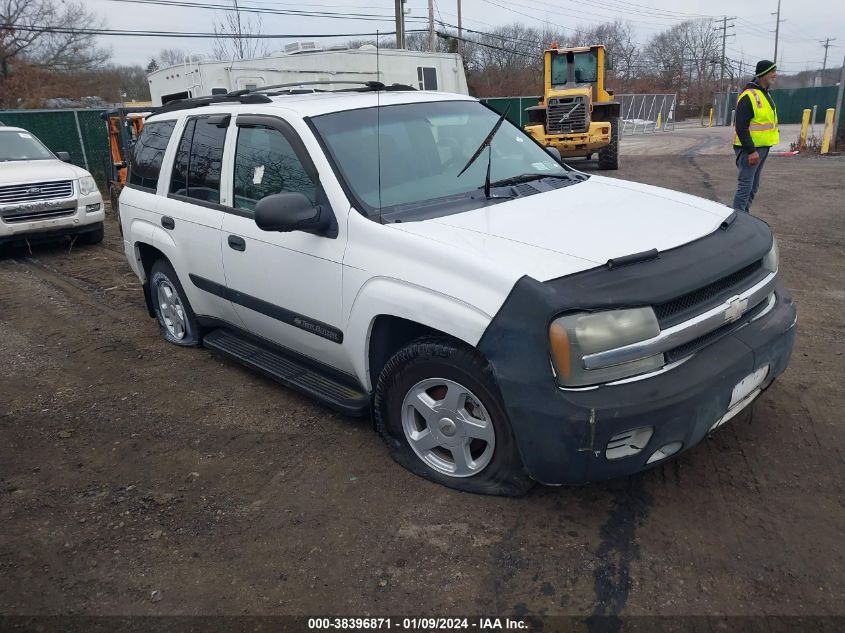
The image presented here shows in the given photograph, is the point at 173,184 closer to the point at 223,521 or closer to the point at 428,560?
the point at 223,521

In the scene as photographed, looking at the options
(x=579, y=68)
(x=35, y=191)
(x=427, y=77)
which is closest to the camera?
(x=35, y=191)

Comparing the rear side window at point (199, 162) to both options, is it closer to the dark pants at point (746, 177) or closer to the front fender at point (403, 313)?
the front fender at point (403, 313)

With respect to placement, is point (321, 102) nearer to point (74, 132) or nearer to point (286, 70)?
point (286, 70)

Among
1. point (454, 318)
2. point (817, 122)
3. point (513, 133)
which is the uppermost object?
point (513, 133)

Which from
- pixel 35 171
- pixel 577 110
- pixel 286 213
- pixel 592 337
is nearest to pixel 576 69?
pixel 577 110

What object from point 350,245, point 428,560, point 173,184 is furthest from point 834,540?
point 173,184

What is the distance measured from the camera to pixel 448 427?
3090 millimetres

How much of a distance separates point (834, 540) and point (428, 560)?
165 centimetres

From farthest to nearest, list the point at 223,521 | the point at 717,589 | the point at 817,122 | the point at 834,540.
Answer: the point at 817,122
the point at 223,521
the point at 834,540
the point at 717,589

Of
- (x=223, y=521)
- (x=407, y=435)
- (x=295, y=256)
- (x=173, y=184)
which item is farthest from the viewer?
(x=173, y=184)

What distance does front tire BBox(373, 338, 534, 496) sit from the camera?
9.44 feet

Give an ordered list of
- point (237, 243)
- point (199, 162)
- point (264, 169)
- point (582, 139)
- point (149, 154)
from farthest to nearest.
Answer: point (582, 139) → point (149, 154) → point (199, 162) → point (237, 243) → point (264, 169)

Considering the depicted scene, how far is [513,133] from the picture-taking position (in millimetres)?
4367

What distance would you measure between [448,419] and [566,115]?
15209 mm
